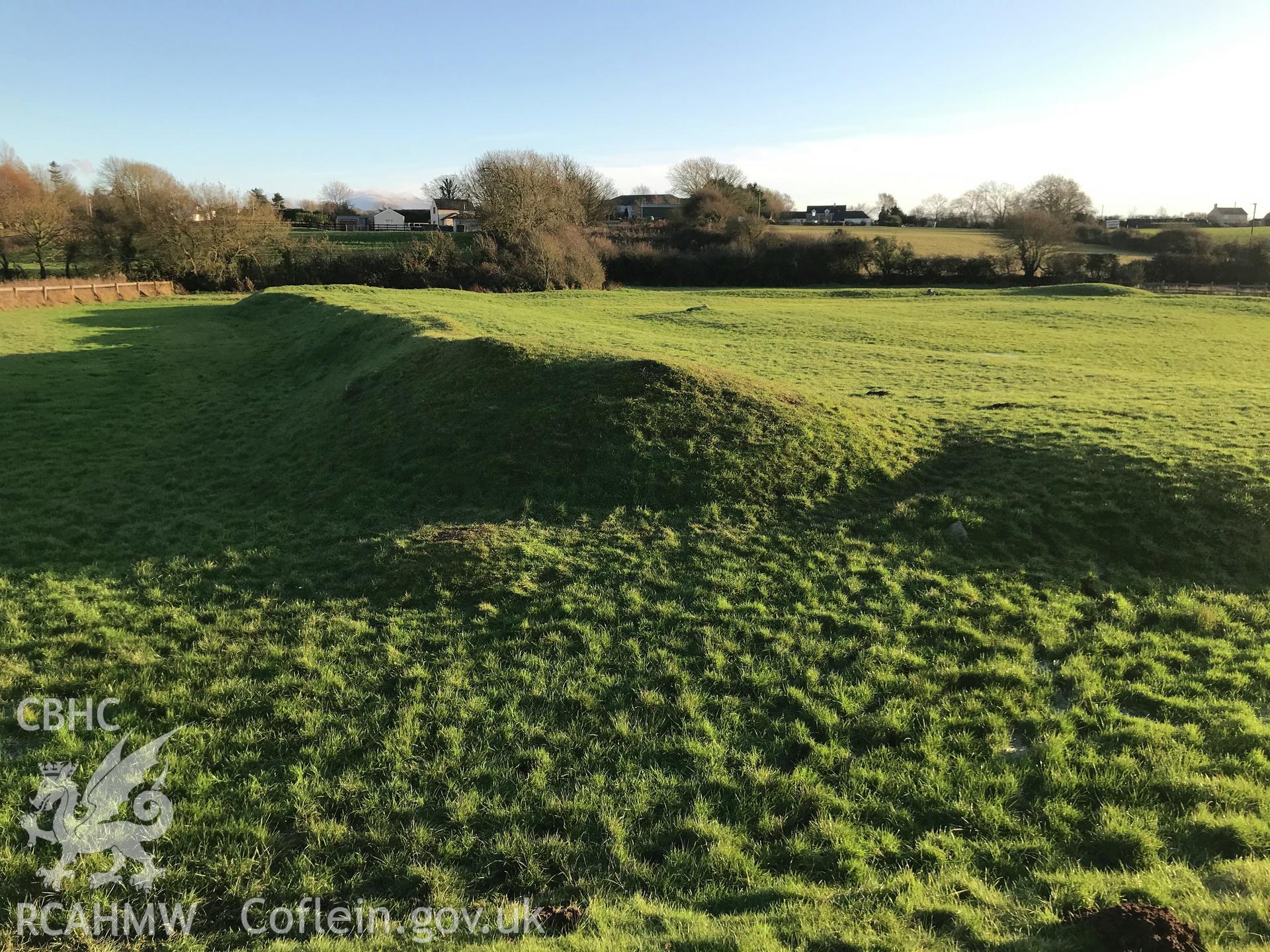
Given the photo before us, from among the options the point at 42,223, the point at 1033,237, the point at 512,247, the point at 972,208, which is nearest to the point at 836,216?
the point at 972,208

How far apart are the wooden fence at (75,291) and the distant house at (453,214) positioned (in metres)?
43.3

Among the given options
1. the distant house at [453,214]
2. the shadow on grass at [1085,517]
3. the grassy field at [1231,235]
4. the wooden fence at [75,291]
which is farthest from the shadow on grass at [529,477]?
the grassy field at [1231,235]

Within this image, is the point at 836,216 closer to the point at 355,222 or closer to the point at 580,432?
the point at 355,222

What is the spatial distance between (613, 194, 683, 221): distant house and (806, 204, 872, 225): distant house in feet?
103

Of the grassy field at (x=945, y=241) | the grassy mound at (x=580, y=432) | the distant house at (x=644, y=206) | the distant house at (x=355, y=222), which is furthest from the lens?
the distant house at (x=644, y=206)

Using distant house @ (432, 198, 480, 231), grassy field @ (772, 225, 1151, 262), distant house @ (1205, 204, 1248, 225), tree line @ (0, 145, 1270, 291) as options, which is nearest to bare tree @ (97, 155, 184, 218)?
tree line @ (0, 145, 1270, 291)

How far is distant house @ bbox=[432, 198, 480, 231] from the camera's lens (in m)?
99.3

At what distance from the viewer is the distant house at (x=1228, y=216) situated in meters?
124

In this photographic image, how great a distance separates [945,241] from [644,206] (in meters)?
68.6

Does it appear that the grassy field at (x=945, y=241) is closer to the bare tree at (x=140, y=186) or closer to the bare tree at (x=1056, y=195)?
the bare tree at (x=1056, y=195)

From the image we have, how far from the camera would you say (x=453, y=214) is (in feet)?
372

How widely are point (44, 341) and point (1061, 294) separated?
72531 millimetres

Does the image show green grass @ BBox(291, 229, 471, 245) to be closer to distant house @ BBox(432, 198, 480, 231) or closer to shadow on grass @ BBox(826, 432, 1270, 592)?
distant house @ BBox(432, 198, 480, 231)

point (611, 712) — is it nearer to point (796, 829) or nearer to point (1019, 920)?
point (796, 829)
